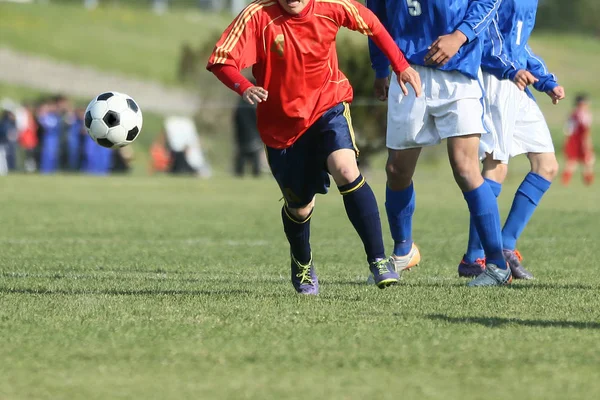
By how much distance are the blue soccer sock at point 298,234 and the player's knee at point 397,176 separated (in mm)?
960

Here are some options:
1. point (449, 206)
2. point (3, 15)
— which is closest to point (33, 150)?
point (449, 206)

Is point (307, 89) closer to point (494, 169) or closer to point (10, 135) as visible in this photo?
point (494, 169)

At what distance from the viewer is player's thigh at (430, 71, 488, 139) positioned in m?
6.67

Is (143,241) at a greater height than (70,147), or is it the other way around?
(143,241)

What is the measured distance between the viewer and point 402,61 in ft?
20.5

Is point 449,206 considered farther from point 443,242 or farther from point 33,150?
point 33,150

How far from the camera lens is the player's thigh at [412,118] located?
6.78m

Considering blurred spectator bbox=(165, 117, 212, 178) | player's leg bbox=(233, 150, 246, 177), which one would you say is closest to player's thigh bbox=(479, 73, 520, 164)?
player's leg bbox=(233, 150, 246, 177)

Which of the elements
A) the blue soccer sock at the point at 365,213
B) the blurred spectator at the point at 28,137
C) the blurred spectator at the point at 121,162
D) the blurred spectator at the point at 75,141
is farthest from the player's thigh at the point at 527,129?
the blurred spectator at the point at 28,137

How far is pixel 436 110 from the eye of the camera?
6.75 metres

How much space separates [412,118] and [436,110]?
153mm

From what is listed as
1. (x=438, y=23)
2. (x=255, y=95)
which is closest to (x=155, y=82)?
(x=438, y=23)

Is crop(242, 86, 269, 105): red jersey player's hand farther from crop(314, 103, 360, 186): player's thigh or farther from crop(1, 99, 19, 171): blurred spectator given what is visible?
crop(1, 99, 19, 171): blurred spectator

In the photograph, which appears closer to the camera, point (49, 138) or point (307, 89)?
point (307, 89)
